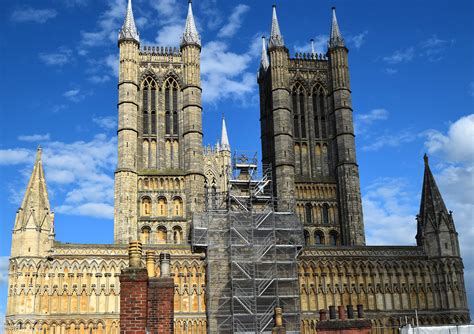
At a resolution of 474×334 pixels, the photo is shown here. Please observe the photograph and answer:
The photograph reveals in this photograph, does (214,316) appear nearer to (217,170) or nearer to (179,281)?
(179,281)

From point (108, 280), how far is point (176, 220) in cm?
975

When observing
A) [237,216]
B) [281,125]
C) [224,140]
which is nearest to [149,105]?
[281,125]

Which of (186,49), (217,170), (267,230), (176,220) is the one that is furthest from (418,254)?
(217,170)

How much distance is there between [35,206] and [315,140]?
81.3 ft

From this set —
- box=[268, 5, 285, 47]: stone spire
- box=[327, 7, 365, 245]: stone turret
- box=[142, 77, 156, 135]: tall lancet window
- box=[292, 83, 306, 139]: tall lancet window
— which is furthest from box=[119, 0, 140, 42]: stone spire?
box=[327, 7, 365, 245]: stone turret

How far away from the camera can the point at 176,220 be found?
49.3 meters

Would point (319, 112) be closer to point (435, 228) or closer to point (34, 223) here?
point (435, 228)

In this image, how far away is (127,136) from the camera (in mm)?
49750

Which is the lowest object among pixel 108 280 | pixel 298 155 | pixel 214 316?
pixel 214 316

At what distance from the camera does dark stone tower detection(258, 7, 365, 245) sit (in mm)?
51438

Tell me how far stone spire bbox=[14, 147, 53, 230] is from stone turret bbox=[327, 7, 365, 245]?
23231mm

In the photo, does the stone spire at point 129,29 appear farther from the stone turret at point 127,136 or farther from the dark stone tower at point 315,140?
the dark stone tower at point 315,140

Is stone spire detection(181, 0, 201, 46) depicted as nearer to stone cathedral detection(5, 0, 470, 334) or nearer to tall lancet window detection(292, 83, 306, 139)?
stone cathedral detection(5, 0, 470, 334)

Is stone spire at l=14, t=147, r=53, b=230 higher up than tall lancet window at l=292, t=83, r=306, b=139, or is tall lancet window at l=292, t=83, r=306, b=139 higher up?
tall lancet window at l=292, t=83, r=306, b=139
